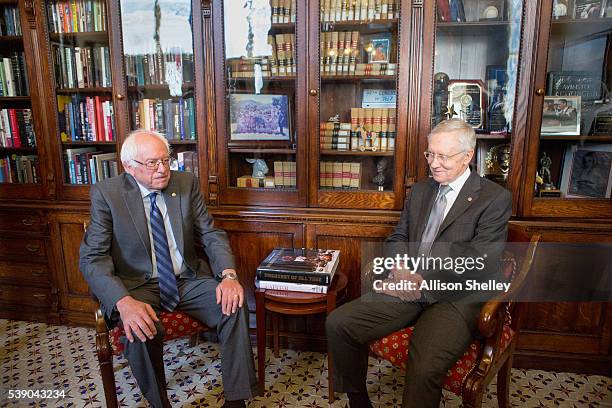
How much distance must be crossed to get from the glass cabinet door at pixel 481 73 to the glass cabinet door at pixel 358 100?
24 centimetres

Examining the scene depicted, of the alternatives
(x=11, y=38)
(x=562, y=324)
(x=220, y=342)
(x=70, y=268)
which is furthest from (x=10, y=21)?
(x=562, y=324)

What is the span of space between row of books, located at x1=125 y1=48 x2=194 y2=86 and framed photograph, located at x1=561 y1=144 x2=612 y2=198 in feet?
6.82

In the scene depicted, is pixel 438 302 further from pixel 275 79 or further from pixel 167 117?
pixel 167 117

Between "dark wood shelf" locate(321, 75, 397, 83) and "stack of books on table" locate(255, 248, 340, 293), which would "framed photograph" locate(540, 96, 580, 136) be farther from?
"stack of books on table" locate(255, 248, 340, 293)

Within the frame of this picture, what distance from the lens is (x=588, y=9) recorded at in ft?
6.31

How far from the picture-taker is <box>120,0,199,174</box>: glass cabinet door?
220 cm

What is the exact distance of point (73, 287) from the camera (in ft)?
8.36

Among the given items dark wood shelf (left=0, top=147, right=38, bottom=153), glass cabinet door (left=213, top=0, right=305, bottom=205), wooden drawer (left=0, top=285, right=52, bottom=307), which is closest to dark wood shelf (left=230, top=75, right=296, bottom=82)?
glass cabinet door (left=213, top=0, right=305, bottom=205)

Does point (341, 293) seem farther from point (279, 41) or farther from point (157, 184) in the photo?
point (279, 41)

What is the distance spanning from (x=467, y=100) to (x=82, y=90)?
2.22m

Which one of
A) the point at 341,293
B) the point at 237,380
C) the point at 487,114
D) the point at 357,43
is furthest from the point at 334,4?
the point at 237,380

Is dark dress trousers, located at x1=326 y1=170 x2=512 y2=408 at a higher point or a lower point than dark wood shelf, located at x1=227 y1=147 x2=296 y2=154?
lower

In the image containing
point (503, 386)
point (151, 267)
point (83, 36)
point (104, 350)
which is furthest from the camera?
point (83, 36)

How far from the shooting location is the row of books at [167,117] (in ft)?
7.50
